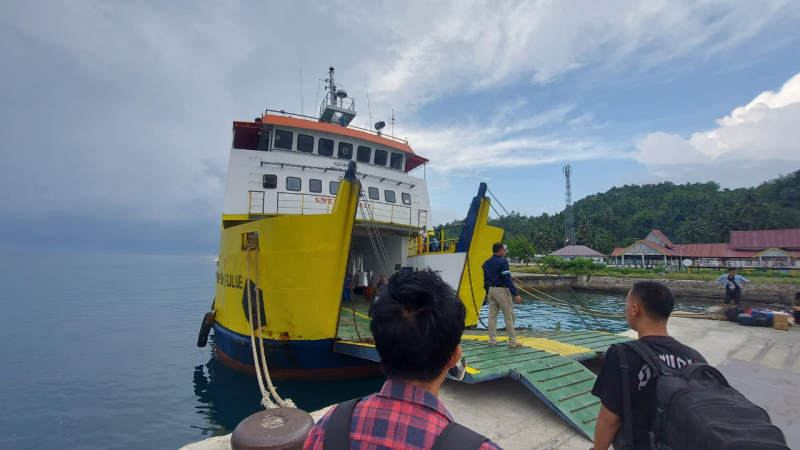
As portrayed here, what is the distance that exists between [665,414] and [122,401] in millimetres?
10047

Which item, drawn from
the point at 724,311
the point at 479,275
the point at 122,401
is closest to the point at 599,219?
the point at 724,311

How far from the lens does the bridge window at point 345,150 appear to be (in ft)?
32.4

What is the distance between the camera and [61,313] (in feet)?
73.2

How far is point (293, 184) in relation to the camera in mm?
8859

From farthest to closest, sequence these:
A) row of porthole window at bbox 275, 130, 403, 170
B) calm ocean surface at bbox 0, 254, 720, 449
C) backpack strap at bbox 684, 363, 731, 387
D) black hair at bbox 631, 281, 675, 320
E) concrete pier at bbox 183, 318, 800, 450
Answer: row of porthole window at bbox 275, 130, 403, 170 < calm ocean surface at bbox 0, 254, 720, 449 < concrete pier at bbox 183, 318, 800, 450 < black hair at bbox 631, 281, 675, 320 < backpack strap at bbox 684, 363, 731, 387

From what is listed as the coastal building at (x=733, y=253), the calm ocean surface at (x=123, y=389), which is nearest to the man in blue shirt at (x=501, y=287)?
the calm ocean surface at (x=123, y=389)

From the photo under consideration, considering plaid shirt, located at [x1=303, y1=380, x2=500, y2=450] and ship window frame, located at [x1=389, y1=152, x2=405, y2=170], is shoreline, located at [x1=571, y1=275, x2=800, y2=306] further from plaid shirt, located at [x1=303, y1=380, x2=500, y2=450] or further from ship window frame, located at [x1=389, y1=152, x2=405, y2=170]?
plaid shirt, located at [x1=303, y1=380, x2=500, y2=450]

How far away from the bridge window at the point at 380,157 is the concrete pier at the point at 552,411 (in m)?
6.93

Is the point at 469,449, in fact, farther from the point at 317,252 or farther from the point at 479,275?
the point at 479,275

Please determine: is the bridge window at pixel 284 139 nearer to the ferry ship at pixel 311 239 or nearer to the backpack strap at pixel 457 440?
the ferry ship at pixel 311 239

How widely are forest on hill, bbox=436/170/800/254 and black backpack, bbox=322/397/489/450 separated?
1691 inches

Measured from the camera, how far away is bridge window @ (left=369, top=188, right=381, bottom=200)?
31.3 feet

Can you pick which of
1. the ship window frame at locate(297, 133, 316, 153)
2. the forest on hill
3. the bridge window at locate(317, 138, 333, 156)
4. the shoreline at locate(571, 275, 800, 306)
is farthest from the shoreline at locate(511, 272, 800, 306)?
the ship window frame at locate(297, 133, 316, 153)

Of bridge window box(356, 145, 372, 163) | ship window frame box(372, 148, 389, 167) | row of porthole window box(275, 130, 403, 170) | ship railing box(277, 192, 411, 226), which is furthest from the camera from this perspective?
ship window frame box(372, 148, 389, 167)
